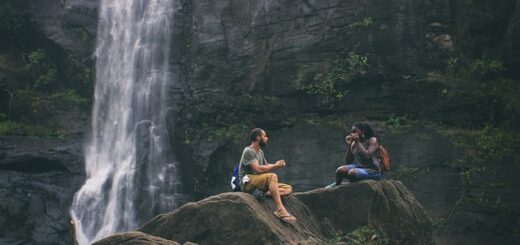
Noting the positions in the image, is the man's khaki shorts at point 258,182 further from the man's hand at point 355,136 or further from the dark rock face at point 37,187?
the dark rock face at point 37,187

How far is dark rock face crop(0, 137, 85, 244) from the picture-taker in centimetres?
1758

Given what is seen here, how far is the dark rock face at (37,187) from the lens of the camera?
1758 cm

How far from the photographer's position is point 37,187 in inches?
723

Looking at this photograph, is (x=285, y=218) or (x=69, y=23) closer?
(x=285, y=218)

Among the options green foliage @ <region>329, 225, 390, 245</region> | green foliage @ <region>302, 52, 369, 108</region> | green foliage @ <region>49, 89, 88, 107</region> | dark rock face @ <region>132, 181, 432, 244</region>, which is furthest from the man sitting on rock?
green foliage @ <region>49, 89, 88, 107</region>

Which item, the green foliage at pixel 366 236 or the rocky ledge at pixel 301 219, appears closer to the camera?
the rocky ledge at pixel 301 219

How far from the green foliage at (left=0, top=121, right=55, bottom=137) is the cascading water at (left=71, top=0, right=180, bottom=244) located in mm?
1589

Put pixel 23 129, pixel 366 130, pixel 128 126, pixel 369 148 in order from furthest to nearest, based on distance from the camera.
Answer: pixel 128 126 → pixel 23 129 → pixel 366 130 → pixel 369 148

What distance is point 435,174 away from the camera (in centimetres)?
1636

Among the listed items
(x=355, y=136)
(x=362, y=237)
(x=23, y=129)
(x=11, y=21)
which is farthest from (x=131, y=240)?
(x=11, y=21)

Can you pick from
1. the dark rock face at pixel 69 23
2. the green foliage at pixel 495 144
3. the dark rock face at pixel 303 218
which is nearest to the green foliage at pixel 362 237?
the dark rock face at pixel 303 218

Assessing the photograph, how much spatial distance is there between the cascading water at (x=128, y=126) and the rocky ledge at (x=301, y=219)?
986 centimetres

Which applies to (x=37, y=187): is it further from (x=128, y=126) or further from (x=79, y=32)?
(x=79, y=32)

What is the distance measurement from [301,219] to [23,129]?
13510 mm
